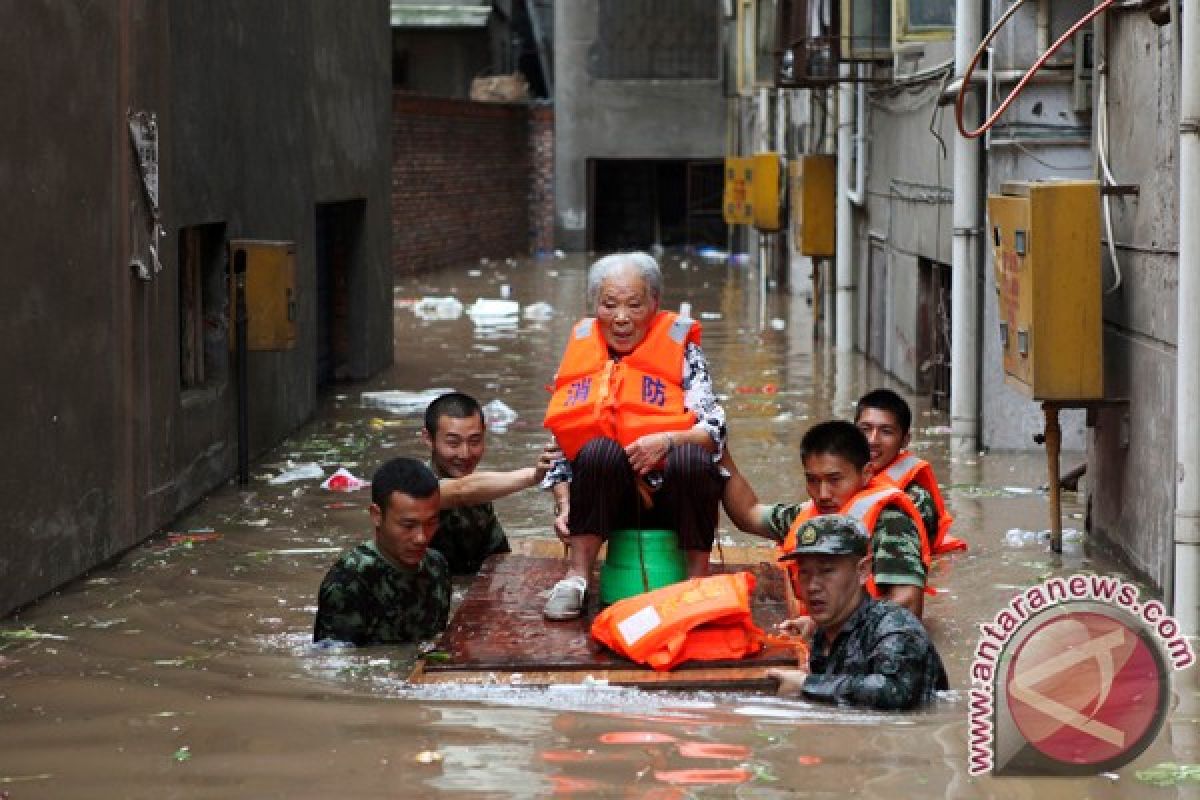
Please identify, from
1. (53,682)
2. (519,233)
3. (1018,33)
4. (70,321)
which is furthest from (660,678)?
(519,233)

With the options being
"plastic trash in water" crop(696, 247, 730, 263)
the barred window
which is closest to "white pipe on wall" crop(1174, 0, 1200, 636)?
"plastic trash in water" crop(696, 247, 730, 263)

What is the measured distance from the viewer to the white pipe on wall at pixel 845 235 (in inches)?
886

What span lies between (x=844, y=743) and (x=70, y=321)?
4799mm

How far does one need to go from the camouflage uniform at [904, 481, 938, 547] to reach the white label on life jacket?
1.87 meters

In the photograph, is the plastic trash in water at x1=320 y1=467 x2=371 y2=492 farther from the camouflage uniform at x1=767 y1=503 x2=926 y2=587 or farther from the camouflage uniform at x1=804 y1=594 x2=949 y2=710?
the camouflage uniform at x1=804 y1=594 x2=949 y2=710

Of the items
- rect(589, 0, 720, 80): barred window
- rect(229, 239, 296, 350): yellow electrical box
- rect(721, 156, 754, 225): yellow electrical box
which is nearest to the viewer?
rect(229, 239, 296, 350): yellow electrical box

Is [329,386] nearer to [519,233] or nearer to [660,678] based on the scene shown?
[660,678]

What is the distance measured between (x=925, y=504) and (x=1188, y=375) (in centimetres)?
125

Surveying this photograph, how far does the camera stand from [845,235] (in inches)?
899

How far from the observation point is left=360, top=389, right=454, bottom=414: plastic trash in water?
17.3 m

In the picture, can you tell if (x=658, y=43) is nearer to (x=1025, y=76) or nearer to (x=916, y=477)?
(x=1025, y=76)

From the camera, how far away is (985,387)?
48.3ft

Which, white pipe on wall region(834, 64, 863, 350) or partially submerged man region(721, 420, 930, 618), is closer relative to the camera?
partially submerged man region(721, 420, 930, 618)

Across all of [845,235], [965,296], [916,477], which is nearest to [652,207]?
[845,235]
